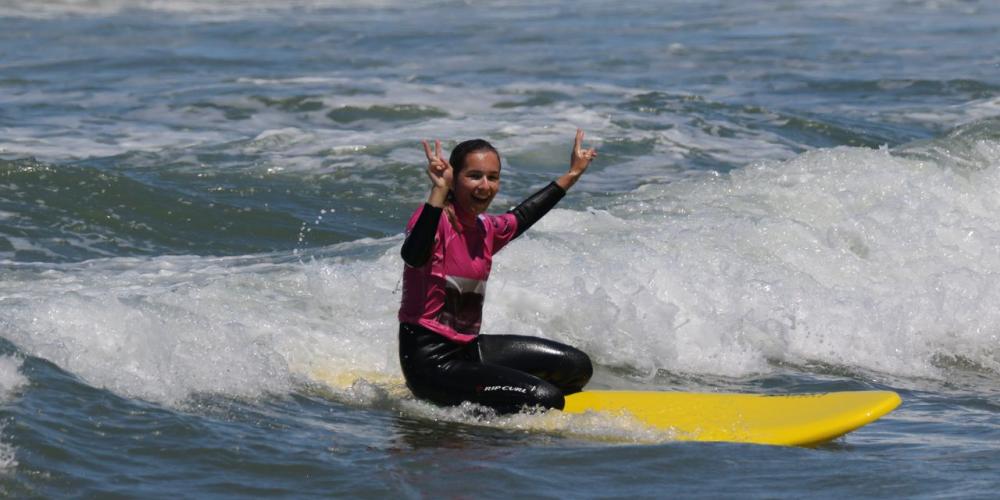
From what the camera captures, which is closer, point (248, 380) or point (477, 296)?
point (477, 296)

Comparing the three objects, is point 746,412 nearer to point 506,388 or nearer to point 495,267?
point 506,388

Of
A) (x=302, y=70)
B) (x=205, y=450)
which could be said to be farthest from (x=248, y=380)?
(x=302, y=70)

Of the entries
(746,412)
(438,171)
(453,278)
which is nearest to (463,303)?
(453,278)

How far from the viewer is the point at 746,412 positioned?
578cm

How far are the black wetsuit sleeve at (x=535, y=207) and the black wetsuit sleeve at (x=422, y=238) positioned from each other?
551mm

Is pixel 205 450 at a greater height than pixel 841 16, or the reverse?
pixel 841 16

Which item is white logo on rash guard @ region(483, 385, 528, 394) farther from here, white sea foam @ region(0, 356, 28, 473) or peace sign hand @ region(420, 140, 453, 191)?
white sea foam @ region(0, 356, 28, 473)

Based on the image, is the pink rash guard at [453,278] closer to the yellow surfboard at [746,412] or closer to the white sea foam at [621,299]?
the yellow surfboard at [746,412]

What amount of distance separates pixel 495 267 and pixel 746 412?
2.55m

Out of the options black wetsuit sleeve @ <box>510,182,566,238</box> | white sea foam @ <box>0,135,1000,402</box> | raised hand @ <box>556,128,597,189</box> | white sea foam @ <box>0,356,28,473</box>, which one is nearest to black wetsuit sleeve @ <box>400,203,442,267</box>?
black wetsuit sleeve @ <box>510,182,566,238</box>

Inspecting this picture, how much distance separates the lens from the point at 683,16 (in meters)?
25.3

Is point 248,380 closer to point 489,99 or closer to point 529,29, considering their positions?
point 489,99

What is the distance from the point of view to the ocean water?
505 centimetres

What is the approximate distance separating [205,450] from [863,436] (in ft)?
8.41
